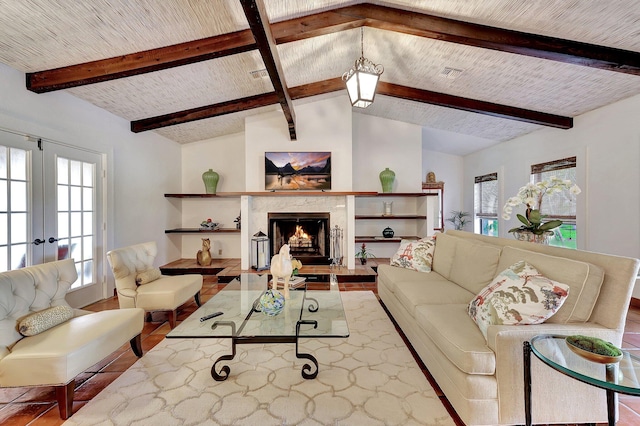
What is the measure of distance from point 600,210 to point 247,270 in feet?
17.6

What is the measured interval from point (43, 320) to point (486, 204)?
7.38 metres

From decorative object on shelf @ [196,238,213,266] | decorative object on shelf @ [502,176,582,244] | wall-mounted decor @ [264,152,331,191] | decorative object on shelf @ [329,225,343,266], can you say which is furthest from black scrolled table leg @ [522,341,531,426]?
decorative object on shelf @ [196,238,213,266]

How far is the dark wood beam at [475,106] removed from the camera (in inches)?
168

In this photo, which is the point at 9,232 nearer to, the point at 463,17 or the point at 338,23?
the point at 338,23

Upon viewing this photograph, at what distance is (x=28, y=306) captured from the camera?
198 centimetres

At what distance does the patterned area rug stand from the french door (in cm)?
178

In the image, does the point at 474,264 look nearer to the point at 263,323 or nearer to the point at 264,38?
the point at 263,323

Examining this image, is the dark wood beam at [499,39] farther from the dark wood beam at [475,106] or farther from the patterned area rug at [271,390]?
the patterned area rug at [271,390]

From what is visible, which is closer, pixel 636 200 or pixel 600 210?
pixel 636 200

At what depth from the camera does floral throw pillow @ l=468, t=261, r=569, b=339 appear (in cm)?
159

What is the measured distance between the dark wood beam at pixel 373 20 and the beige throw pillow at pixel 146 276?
6.78 feet

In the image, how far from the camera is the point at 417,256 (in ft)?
11.2

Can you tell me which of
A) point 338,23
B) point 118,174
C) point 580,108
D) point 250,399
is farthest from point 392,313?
point 118,174

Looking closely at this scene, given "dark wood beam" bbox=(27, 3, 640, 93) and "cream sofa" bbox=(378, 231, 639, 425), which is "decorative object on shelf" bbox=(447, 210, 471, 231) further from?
"cream sofa" bbox=(378, 231, 639, 425)
